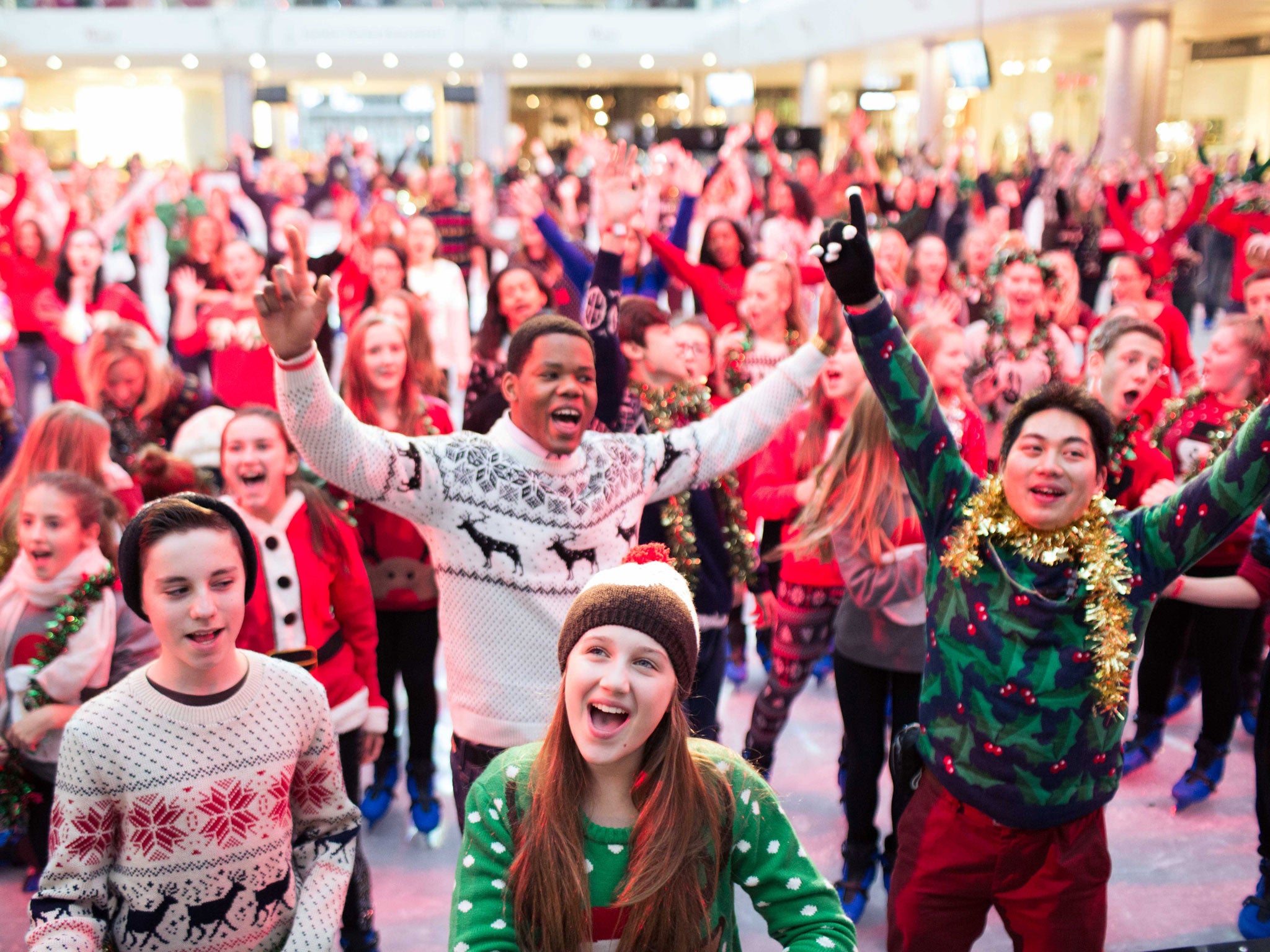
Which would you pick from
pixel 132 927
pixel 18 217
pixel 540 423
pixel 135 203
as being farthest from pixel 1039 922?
pixel 135 203

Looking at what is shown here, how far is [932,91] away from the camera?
22.0 metres

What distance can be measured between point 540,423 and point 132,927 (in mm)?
1206

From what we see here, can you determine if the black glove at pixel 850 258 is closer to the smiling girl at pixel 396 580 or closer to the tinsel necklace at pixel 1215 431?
the tinsel necklace at pixel 1215 431

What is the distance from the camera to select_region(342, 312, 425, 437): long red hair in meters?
3.54

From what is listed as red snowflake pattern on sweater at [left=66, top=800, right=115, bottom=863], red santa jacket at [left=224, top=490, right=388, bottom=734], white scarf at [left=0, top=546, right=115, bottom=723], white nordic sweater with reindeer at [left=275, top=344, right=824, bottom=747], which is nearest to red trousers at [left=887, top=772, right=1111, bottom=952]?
white nordic sweater with reindeer at [left=275, top=344, right=824, bottom=747]

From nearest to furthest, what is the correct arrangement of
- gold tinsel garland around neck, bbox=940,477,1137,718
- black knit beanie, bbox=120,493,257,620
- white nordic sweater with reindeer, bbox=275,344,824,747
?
black knit beanie, bbox=120,493,257,620
gold tinsel garland around neck, bbox=940,477,1137,718
white nordic sweater with reindeer, bbox=275,344,824,747

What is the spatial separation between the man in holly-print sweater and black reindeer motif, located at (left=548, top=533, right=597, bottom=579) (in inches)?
28.5

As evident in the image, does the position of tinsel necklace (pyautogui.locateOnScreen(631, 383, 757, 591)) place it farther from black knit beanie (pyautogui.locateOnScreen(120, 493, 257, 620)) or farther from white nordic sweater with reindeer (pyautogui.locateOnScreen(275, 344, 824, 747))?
black knit beanie (pyautogui.locateOnScreen(120, 493, 257, 620))

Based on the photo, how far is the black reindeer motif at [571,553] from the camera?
2.46 metres

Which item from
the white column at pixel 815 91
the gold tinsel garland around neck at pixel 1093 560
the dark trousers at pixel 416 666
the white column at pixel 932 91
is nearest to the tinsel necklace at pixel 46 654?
the dark trousers at pixel 416 666

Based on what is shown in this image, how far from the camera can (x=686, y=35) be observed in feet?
101

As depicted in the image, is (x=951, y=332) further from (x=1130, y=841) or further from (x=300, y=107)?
(x=300, y=107)

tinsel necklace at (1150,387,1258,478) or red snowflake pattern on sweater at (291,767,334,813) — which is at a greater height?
tinsel necklace at (1150,387,1258,478)

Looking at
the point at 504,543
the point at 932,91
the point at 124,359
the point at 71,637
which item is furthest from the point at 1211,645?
the point at 932,91
